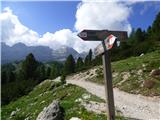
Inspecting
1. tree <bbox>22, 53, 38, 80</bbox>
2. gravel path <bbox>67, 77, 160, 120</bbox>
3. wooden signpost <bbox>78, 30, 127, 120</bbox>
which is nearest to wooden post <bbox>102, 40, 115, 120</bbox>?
A: wooden signpost <bbox>78, 30, 127, 120</bbox>

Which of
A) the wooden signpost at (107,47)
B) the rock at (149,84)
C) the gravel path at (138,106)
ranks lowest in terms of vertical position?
the gravel path at (138,106)

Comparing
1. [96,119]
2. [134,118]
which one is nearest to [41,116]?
[96,119]

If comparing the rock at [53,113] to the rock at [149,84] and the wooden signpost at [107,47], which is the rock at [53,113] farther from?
the rock at [149,84]

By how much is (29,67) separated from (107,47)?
9702cm

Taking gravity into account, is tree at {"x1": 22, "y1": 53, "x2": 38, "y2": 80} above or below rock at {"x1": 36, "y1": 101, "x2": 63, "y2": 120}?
above

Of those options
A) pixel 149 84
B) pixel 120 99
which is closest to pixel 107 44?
pixel 120 99

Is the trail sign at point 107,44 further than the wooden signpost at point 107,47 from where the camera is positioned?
No

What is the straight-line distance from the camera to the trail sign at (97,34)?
12.7m

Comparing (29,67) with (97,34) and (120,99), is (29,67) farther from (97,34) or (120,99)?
(97,34)

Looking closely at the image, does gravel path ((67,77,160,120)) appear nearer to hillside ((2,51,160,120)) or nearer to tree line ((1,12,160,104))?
hillside ((2,51,160,120))

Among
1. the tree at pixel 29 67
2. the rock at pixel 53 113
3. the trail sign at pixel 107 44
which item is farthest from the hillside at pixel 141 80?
the tree at pixel 29 67

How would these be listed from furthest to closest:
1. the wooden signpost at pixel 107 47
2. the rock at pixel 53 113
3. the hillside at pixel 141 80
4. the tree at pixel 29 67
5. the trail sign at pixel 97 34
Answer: the tree at pixel 29 67 < the hillside at pixel 141 80 < the rock at pixel 53 113 < the trail sign at pixel 97 34 < the wooden signpost at pixel 107 47

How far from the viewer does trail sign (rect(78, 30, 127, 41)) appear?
1266 cm

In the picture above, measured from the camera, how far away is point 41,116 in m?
19.7
